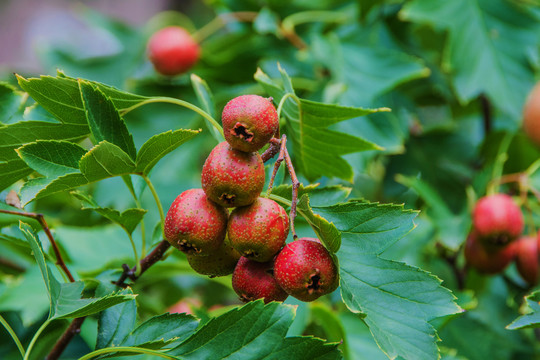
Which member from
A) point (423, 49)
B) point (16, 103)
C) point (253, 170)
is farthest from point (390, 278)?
point (423, 49)

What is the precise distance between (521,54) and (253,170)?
1083 millimetres

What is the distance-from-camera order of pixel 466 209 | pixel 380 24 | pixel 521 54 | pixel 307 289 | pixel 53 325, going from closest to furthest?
pixel 307 289 < pixel 53 325 < pixel 466 209 < pixel 521 54 < pixel 380 24

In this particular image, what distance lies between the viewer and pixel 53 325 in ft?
3.48

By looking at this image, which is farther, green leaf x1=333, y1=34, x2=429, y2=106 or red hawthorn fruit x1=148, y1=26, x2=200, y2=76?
red hawthorn fruit x1=148, y1=26, x2=200, y2=76

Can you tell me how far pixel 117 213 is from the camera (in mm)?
759

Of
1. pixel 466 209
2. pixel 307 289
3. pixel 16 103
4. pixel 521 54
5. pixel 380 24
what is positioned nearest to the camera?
pixel 307 289

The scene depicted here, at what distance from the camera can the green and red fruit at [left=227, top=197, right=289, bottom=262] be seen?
25.5 inches

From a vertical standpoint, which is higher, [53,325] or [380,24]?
[380,24]

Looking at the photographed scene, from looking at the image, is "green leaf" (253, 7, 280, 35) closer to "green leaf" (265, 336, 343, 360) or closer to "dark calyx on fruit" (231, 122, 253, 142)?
"dark calyx on fruit" (231, 122, 253, 142)

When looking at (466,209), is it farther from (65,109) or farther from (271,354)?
(65,109)

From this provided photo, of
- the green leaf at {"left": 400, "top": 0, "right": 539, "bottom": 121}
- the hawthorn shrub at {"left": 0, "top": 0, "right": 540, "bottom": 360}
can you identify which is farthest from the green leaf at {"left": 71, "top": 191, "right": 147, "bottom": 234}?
the green leaf at {"left": 400, "top": 0, "right": 539, "bottom": 121}

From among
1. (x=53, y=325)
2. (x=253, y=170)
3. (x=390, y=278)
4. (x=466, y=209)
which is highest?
(x=253, y=170)

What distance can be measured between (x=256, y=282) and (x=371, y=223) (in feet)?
0.53

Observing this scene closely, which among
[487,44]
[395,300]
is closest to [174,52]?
[487,44]
